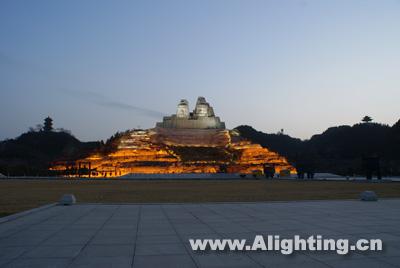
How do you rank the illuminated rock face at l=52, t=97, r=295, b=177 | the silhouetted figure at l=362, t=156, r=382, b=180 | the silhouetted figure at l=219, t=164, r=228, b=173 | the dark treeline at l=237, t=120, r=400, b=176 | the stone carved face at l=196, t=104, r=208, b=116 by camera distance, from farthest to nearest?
the stone carved face at l=196, t=104, r=208, b=116 < the dark treeline at l=237, t=120, r=400, b=176 < the illuminated rock face at l=52, t=97, r=295, b=177 < the silhouetted figure at l=219, t=164, r=228, b=173 < the silhouetted figure at l=362, t=156, r=382, b=180

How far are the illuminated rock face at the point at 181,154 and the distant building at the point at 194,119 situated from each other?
0.26 metres

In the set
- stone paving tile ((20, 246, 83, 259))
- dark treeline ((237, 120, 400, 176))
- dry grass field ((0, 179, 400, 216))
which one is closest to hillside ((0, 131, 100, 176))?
dark treeline ((237, 120, 400, 176))

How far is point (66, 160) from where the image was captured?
81.7m

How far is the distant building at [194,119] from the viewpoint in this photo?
99750mm

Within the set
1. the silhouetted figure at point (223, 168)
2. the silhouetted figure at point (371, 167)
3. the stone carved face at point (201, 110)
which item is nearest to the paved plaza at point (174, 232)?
the silhouetted figure at point (371, 167)

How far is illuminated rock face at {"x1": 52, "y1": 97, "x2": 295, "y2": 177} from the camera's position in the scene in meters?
71.8

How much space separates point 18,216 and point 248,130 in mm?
134238

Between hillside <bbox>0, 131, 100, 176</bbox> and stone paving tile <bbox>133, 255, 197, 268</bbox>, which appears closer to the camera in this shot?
stone paving tile <bbox>133, 255, 197, 268</bbox>

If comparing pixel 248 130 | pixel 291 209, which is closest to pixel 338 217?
pixel 291 209

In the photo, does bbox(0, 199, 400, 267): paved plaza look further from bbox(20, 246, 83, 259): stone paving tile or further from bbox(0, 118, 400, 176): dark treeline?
bbox(0, 118, 400, 176): dark treeline

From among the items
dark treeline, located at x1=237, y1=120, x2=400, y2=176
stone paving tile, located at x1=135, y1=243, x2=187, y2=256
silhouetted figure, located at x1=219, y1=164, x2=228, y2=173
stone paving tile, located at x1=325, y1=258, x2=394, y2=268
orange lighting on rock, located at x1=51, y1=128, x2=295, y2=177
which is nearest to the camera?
stone paving tile, located at x1=325, y1=258, x2=394, y2=268

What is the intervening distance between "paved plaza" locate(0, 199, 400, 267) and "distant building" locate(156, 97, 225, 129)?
271 feet

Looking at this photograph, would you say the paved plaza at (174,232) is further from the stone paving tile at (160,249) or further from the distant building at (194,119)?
the distant building at (194,119)

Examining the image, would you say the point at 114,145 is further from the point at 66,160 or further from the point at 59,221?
the point at 59,221
